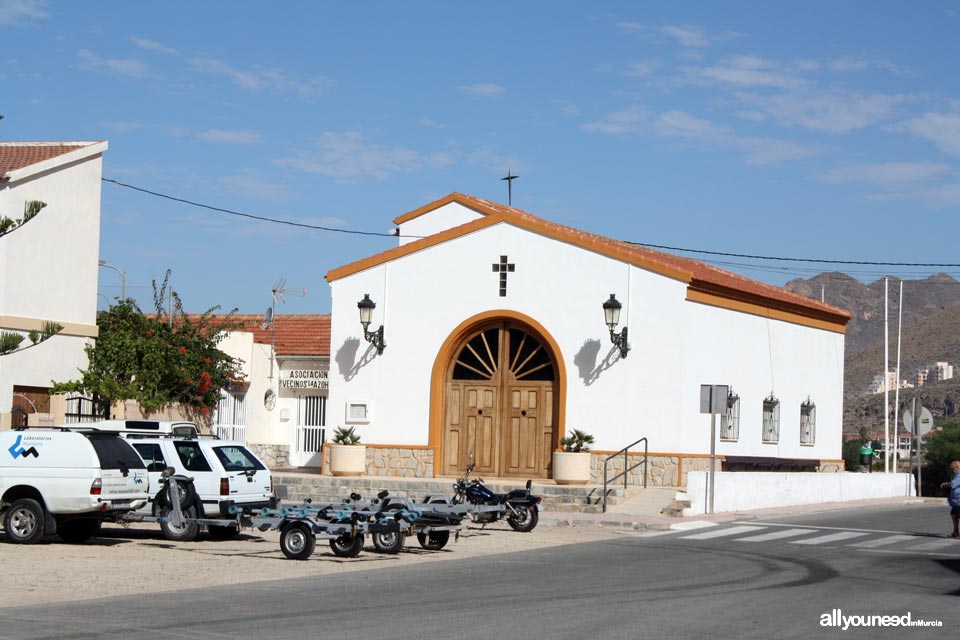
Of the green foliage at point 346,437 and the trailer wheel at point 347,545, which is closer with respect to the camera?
the trailer wheel at point 347,545

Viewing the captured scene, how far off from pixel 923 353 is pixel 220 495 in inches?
4484

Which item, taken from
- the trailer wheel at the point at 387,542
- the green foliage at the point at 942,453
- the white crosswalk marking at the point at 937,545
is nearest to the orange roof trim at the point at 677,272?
the white crosswalk marking at the point at 937,545

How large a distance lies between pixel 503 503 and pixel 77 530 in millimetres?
6725

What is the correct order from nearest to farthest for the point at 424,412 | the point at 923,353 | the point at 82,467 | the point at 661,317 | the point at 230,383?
the point at 82,467 → the point at 661,317 → the point at 424,412 → the point at 230,383 → the point at 923,353

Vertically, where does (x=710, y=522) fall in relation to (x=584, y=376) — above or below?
below

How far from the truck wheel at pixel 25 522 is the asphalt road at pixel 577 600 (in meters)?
5.23

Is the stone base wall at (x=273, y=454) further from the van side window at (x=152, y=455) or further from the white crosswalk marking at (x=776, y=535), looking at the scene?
the white crosswalk marking at (x=776, y=535)

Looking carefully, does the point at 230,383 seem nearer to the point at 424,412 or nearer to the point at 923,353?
the point at 424,412

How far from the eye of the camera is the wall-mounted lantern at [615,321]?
26047mm

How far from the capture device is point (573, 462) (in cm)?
2528

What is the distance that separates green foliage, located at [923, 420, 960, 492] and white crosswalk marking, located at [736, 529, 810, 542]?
109 feet

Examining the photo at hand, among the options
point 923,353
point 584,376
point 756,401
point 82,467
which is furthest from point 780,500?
point 923,353

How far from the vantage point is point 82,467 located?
17391 millimetres

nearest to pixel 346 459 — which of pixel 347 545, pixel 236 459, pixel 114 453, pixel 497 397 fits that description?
pixel 497 397
